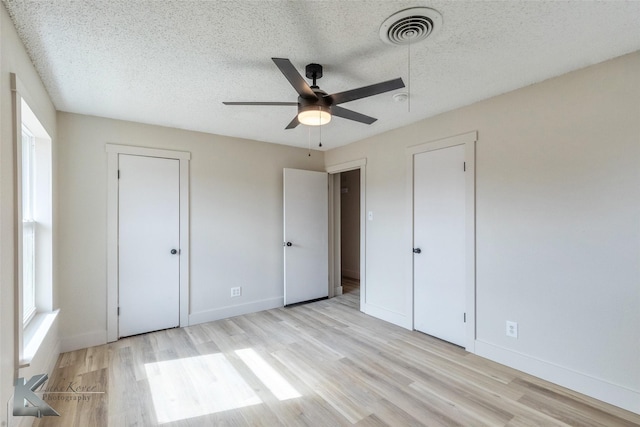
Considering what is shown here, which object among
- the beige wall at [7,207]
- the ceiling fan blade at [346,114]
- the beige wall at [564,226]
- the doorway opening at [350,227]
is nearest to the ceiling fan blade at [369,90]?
the ceiling fan blade at [346,114]

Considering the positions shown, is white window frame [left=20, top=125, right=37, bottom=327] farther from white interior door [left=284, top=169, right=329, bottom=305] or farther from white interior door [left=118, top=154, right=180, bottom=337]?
white interior door [left=284, top=169, right=329, bottom=305]

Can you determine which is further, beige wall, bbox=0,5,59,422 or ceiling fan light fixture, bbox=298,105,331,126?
ceiling fan light fixture, bbox=298,105,331,126

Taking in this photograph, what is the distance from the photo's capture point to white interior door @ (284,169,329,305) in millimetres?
4297

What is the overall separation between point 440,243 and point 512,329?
3.19 ft

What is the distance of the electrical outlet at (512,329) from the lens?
8.27ft

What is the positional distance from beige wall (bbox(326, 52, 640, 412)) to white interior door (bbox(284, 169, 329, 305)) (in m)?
2.10

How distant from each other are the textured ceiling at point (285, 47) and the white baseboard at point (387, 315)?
239 centimetres

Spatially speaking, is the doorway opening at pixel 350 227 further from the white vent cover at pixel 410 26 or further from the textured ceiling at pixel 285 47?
the white vent cover at pixel 410 26

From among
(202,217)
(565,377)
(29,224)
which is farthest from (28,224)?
(565,377)

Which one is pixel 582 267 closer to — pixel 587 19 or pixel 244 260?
pixel 587 19

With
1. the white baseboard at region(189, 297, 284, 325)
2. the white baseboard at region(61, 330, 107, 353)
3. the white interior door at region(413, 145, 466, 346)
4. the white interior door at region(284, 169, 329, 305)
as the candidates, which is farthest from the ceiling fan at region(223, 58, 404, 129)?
the white baseboard at region(61, 330, 107, 353)

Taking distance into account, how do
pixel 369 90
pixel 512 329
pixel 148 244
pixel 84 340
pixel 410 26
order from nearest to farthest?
pixel 410 26, pixel 369 90, pixel 512 329, pixel 84 340, pixel 148 244

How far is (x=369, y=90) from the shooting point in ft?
5.97

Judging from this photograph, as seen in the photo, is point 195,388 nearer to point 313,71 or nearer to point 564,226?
point 313,71
